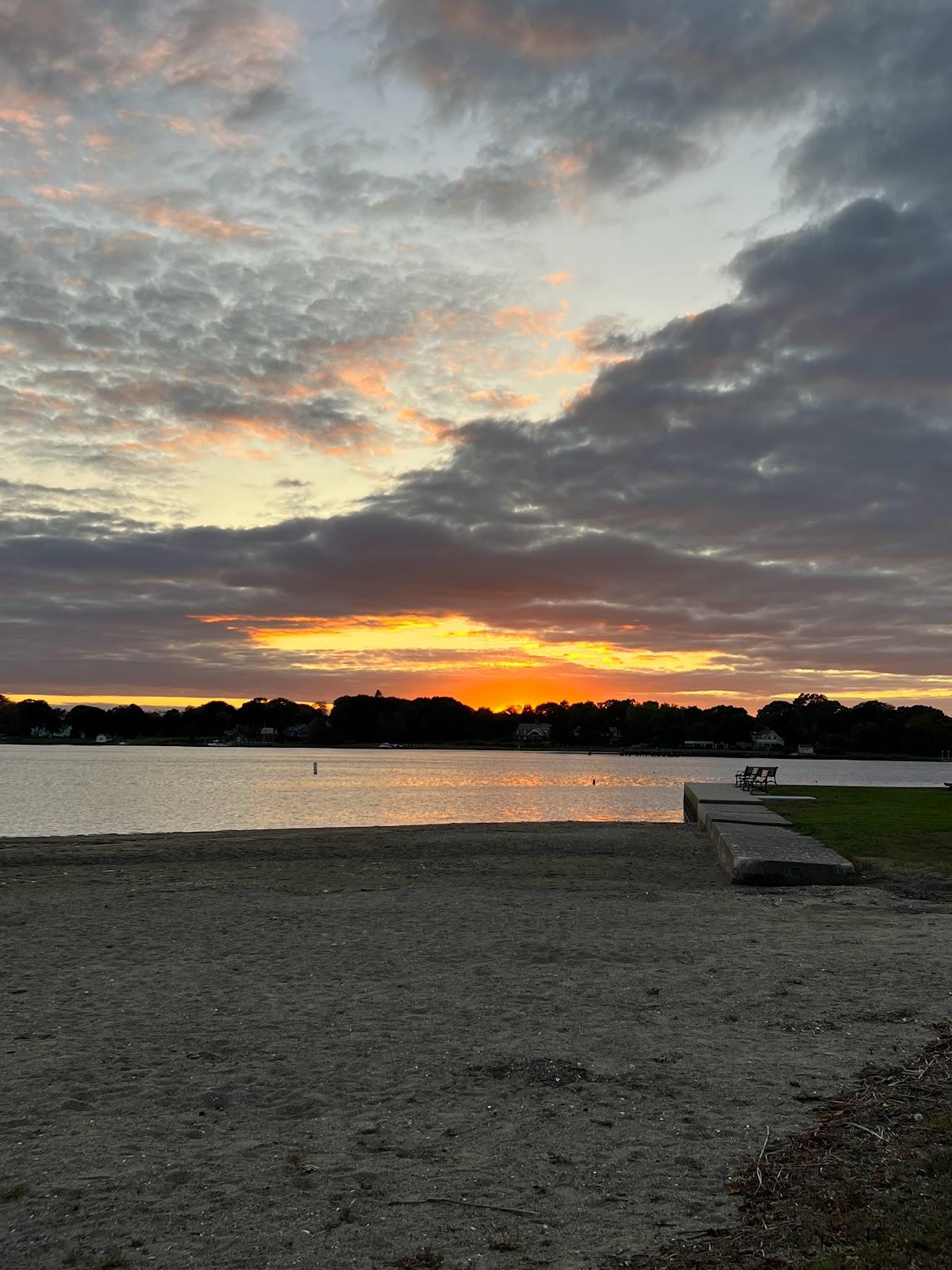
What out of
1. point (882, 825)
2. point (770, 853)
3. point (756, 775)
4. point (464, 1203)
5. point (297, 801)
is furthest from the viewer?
point (297, 801)

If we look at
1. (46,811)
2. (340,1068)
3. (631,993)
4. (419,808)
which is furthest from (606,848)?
(46,811)

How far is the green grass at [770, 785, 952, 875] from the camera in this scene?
17.0 metres

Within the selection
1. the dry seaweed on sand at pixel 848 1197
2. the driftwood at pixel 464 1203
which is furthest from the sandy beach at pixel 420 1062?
the dry seaweed on sand at pixel 848 1197

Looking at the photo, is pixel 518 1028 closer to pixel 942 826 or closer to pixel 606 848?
pixel 606 848

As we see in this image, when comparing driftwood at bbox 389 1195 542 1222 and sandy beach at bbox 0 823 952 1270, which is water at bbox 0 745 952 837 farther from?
driftwood at bbox 389 1195 542 1222

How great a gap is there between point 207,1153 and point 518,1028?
2727mm

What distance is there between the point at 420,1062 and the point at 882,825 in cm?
1840

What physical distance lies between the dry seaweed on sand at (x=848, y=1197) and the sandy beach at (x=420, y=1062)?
0.16 metres

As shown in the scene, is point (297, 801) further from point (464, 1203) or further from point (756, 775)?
point (464, 1203)

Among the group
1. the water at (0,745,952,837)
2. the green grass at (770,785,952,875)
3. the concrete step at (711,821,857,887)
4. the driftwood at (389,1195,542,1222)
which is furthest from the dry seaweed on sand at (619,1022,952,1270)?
the water at (0,745,952,837)

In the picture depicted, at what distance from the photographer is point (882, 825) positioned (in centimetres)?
2222

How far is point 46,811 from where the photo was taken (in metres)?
44.2

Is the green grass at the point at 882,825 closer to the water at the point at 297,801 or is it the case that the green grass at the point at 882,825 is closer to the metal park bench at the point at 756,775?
the metal park bench at the point at 756,775

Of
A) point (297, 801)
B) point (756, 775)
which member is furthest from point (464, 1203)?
point (297, 801)
